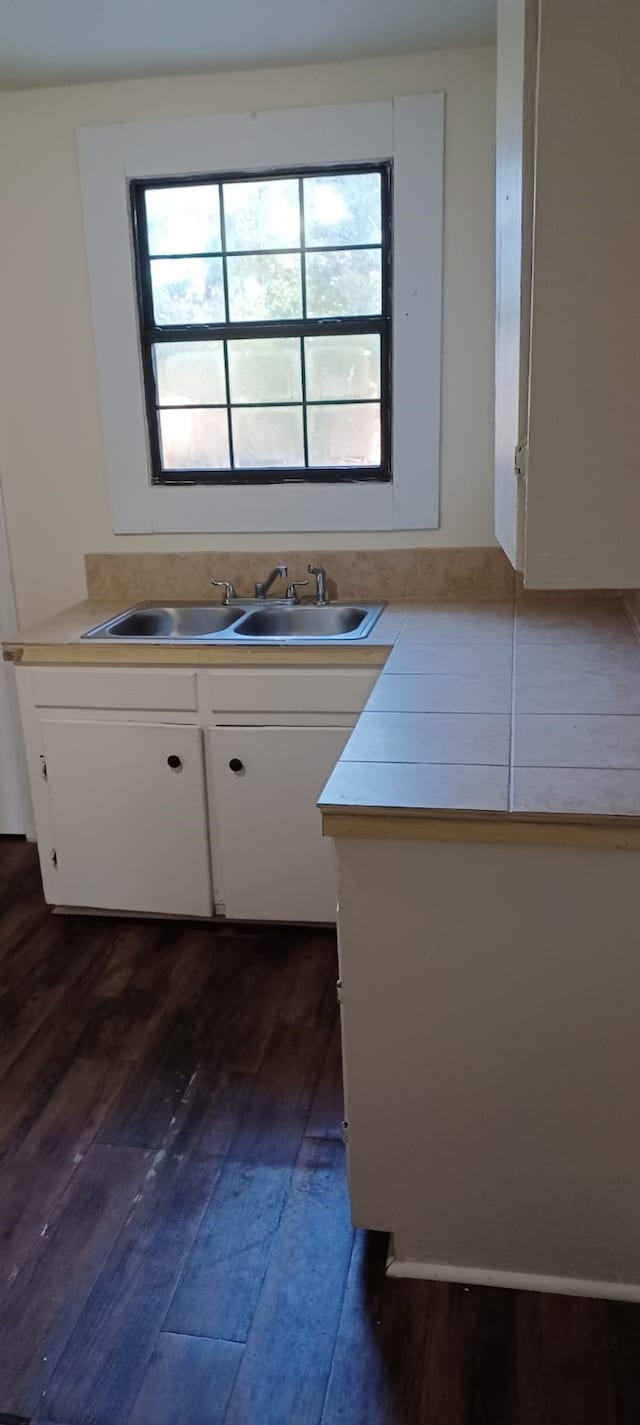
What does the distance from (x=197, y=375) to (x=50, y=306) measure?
0.48 m

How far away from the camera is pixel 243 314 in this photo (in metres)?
2.88

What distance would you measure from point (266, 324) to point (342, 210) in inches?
14.6

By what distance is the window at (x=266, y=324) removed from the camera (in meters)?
2.76

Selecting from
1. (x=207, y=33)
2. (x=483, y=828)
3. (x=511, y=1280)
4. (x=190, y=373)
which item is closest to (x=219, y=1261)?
(x=511, y=1280)

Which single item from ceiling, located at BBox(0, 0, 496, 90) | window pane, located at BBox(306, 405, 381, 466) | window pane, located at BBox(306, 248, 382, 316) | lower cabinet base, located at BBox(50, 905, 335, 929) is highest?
ceiling, located at BBox(0, 0, 496, 90)

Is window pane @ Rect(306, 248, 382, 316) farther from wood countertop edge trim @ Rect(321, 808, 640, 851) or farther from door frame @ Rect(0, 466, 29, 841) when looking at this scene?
wood countertop edge trim @ Rect(321, 808, 640, 851)

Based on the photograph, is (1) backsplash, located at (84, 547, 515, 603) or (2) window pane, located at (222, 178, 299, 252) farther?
(1) backsplash, located at (84, 547, 515, 603)

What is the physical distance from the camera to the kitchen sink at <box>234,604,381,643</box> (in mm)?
2891

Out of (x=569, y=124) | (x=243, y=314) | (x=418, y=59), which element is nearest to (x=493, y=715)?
(x=569, y=124)

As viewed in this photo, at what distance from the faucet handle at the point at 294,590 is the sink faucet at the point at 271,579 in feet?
0.15

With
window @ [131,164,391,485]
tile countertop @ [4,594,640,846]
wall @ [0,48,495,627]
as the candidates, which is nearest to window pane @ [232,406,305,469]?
window @ [131,164,391,485]

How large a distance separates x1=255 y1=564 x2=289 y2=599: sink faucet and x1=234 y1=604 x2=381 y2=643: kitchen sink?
0.26 ft

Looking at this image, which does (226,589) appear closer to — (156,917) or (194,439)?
(194,439)

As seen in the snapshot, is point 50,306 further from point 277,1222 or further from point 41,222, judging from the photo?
point 277,1222
